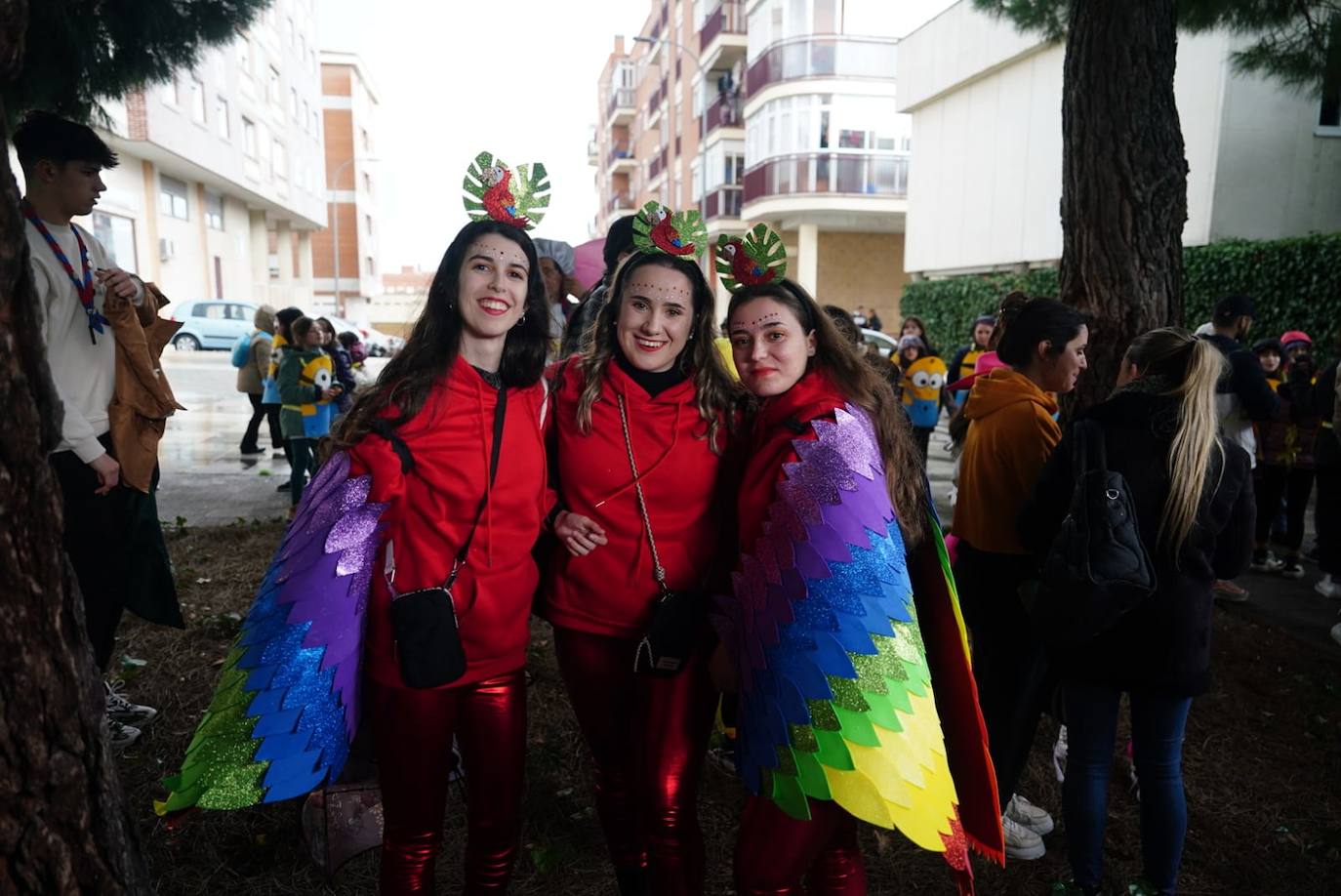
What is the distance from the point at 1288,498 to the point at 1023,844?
4.57m

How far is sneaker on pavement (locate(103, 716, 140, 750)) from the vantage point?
10.7 feet

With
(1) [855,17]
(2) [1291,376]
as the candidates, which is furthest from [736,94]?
(2) [1291,376]

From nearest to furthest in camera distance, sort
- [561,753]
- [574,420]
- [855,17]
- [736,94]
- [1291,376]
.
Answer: [574,420]
[561,753]
[1291,376]
[855,17]
[736,94]

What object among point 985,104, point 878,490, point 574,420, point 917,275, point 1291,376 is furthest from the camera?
point 917,275

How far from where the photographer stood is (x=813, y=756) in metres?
1.74

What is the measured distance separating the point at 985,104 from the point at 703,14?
18.6 metres

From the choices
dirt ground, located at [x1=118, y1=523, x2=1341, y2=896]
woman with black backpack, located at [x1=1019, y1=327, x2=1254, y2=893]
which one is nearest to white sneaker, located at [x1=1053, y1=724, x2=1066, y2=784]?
dirt ground, located at [x1=118, y1=523, x2=1341, y2=896]

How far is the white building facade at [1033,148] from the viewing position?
11.4 metres

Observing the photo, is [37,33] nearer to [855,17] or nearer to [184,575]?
[184,575]

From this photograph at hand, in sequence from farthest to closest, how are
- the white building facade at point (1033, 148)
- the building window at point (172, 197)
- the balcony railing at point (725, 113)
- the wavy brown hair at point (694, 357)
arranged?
the balcony railing at point (725, 113) < the building window at point (172, 197) < the white building facade at point (1033, 148) < the wavy brown hair at point (694, 357)

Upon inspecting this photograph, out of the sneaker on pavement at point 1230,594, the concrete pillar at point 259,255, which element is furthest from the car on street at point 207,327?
the sneaker on pavement at point 1230,594

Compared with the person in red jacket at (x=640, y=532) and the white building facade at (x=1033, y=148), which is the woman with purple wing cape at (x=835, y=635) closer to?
the person in red jacket at (x=640, y=532)

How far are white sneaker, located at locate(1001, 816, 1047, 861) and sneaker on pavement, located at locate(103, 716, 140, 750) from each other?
3.22 meters

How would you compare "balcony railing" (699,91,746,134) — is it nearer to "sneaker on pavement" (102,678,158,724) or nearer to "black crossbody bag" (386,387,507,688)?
"sneaker on pavement" (102,678,158,724)
